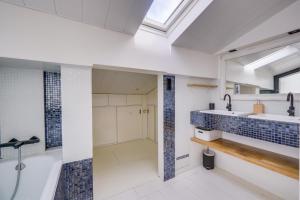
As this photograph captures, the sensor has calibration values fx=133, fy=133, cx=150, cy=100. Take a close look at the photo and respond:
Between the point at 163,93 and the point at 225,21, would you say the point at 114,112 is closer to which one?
the point at 163,93

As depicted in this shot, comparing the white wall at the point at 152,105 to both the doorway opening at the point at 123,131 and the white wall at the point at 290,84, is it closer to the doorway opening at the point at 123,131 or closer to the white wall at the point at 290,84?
the doorway opening at the point at 123,131

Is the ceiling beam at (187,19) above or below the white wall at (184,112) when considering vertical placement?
above

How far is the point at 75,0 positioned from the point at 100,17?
0.24 m

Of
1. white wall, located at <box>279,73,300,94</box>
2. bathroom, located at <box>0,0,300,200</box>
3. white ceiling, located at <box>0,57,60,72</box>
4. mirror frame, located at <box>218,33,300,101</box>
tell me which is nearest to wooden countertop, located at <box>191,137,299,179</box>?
bathroom, located at <box>0,0,300,200</box>

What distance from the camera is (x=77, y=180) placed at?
1.43 m

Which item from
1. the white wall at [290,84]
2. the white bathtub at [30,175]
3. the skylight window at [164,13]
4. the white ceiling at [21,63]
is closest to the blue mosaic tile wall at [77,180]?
the white bathtub at [30,175]

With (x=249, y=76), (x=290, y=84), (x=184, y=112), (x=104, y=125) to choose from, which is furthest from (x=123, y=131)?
(x=290, y=84)

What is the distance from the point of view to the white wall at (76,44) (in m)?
1.11

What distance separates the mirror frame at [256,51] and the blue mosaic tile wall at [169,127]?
100 centimetres

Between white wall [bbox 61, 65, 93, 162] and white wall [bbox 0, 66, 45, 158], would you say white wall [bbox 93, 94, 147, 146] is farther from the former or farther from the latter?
white wall [bbox 61, 65, 93, 162]

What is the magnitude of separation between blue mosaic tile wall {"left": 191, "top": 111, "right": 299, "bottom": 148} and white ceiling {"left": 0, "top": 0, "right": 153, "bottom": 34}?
5.19 ft

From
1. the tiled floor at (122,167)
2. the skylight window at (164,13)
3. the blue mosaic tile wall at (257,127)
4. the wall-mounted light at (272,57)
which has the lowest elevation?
the tiled floor at (122,167)

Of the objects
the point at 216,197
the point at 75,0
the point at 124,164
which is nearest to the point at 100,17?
the point at 75,0

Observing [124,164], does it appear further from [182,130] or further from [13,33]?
[13,33]
